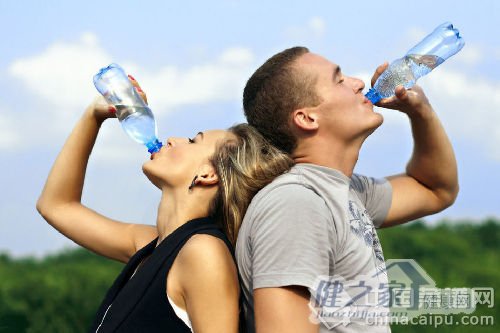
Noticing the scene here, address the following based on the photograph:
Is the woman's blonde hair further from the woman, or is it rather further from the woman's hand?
the woman's hand

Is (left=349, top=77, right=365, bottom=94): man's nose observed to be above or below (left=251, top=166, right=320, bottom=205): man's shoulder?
above

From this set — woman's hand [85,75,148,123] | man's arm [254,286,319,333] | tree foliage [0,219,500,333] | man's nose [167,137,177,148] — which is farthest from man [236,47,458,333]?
tree foliage [0,219,500,333]

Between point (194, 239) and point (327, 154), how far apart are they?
58 centimetres

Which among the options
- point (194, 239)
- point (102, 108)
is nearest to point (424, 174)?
point (194, 239)

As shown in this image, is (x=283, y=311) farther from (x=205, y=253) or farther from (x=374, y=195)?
(x=374, y=195)

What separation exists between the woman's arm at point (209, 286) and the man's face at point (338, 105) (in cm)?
61

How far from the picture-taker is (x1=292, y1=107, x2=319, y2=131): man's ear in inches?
116

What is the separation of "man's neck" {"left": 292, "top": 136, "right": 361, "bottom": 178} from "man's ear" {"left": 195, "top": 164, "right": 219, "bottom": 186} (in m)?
0.31

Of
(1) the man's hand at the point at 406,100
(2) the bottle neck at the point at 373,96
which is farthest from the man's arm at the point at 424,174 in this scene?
(2) the bottle neck at the point at 373,96

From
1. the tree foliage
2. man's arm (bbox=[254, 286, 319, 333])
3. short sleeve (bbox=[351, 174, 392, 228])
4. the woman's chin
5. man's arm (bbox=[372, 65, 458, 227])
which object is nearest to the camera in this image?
man's arm (bbox=[254, 286, 319, 333])

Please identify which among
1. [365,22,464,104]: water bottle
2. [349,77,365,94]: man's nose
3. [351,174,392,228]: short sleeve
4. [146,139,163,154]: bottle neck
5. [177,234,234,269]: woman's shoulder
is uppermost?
[365,22,464,104]: water bottle

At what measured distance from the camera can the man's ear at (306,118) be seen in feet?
9.71

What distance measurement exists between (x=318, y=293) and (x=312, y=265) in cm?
10

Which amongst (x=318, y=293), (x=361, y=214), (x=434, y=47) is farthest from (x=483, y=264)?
(x=318, y=293)
